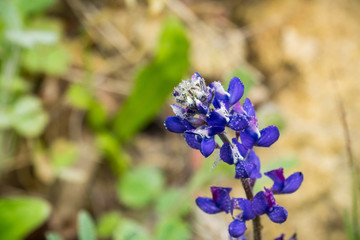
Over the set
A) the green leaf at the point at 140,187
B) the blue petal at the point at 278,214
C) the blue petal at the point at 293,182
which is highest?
the green leaf at the point at 140,187

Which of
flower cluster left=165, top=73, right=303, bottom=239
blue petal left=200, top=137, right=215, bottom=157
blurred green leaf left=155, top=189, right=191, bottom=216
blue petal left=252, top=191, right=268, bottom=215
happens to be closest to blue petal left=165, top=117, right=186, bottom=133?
flower cluster left=165, top=73, right=303, bottom=239

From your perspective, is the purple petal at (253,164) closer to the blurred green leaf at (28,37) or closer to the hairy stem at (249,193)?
the hairy stem at (249,193)

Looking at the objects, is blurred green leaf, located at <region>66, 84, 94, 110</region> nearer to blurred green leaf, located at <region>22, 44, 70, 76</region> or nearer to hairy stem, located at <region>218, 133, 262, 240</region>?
blurred green leaf, located at <region>22, 44, 70, 76</region>

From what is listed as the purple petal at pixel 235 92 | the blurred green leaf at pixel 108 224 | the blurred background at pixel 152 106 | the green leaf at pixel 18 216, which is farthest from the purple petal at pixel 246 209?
the blurred green leaf at pixel 108 224

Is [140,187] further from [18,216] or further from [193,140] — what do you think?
[193,140]

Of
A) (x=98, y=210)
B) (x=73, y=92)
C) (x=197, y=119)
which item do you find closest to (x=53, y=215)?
(x=98, y=210)

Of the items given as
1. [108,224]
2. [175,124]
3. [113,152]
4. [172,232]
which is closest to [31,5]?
[113,152]

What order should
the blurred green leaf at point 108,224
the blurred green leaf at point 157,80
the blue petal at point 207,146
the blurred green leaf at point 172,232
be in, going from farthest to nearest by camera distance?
the blurred green leaf at point 157,80 < the blurred green leaf at point 108,224 < the blurred green leaf at point 172,232 < the blue petal at point 207,146
